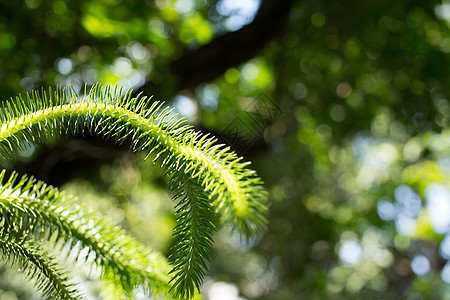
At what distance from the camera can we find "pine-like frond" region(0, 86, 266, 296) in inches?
12.8

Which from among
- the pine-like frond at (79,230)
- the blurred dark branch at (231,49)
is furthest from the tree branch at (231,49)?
the pine-like frond at (79,230)

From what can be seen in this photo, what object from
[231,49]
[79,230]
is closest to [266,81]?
[231,49]

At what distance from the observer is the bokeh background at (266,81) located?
1609mm

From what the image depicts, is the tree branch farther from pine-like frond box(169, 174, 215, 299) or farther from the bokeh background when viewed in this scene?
pine-like frond box(169, 174, 215, 299)

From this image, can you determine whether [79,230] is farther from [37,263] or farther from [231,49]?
[231,49]

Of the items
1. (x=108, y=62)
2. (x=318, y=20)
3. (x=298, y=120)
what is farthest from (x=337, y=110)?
(x=108, y=62)

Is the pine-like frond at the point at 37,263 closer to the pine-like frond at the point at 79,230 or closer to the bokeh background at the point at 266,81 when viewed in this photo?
the pine-like frond at the point at 79,230

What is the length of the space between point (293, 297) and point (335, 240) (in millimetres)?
397

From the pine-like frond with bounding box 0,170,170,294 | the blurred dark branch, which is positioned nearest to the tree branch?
Result: the blurred dark branch

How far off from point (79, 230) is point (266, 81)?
1.80 metres

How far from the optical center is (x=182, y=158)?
1.10 ft

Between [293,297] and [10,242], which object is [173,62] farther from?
[10,242]

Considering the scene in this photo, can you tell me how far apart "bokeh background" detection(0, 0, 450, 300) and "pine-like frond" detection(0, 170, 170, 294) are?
886mm

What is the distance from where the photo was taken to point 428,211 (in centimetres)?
439
